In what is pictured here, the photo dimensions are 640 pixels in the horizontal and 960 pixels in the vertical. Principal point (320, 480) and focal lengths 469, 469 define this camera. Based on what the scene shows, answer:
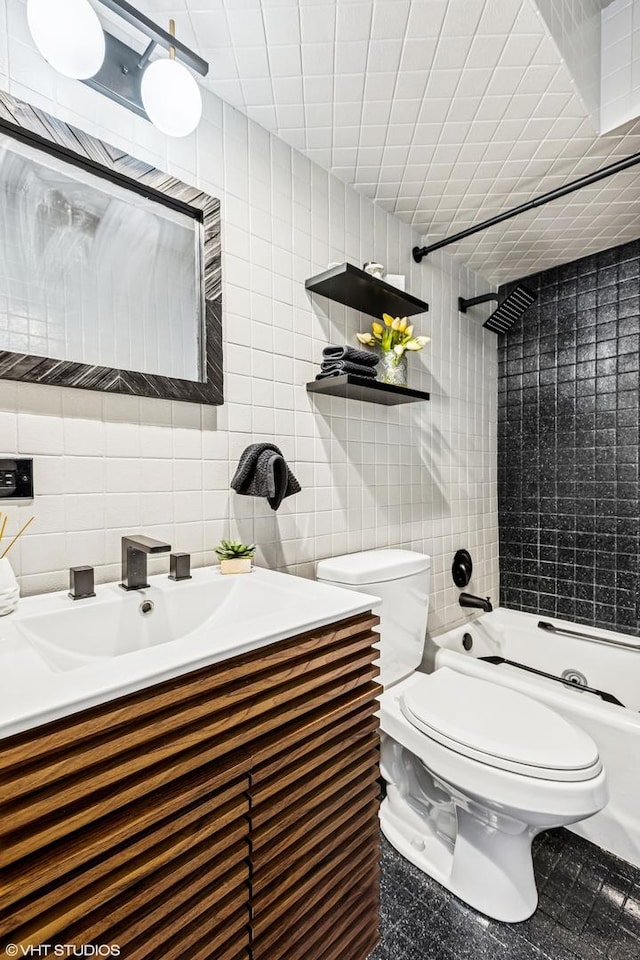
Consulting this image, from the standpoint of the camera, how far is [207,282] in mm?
1277

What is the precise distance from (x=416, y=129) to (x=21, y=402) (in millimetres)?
1434

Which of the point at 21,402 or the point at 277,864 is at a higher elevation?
the point at 21,402

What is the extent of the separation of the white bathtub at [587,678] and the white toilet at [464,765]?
9.3 inches

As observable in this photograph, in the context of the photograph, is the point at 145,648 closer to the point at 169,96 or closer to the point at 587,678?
Answer: the point at 169,96

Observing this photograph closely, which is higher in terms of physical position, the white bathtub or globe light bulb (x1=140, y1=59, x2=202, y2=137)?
globe light bulb (x1=140, y1=59, x2=202, y2=137)

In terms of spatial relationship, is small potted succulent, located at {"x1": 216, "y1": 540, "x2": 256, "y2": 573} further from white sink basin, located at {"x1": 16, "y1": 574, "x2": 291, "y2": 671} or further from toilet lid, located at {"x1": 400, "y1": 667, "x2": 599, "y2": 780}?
toilet lid, located at {"x1": 400, "y1": 667, "x2": 599, "y2": 780}

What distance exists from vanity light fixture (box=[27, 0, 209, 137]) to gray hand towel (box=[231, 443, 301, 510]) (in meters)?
0.78

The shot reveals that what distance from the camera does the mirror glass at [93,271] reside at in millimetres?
975

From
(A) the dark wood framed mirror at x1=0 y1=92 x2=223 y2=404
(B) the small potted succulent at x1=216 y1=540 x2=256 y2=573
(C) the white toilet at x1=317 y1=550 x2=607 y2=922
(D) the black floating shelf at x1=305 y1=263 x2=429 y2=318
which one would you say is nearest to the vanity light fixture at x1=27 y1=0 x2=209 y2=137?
(A) the dark wood framed mirror at x1=0 y1=92 x2=223 y2=404

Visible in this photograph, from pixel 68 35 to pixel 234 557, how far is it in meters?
1.14

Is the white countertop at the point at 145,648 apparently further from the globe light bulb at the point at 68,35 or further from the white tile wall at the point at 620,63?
the white tile wall at the point at 620,63

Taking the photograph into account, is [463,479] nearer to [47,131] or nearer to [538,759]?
[538,759]

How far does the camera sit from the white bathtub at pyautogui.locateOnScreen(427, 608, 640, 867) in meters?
1.46

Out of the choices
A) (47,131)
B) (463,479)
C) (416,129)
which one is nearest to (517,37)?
(416,129)
